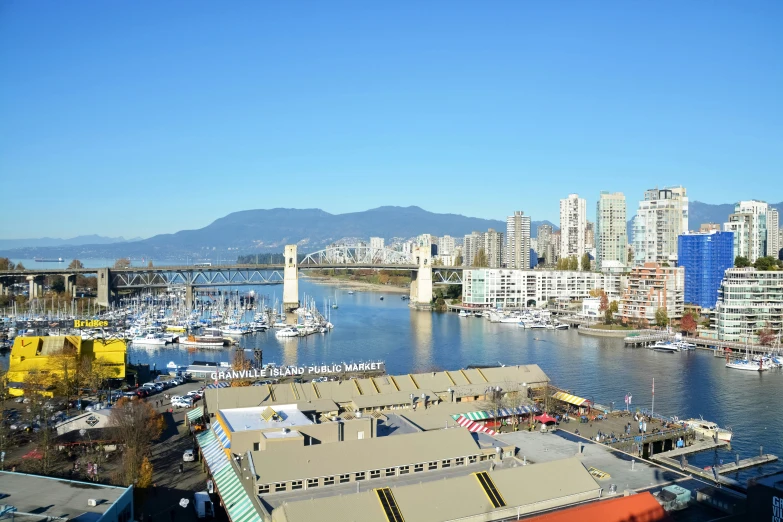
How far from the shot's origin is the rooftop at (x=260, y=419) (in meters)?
8.63

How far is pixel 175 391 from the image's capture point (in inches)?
561

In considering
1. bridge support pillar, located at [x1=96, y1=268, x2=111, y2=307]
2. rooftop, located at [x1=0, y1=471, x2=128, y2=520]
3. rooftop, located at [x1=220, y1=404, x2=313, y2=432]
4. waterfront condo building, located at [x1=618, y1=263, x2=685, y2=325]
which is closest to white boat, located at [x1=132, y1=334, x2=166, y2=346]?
bridge support pillar, located at [x1=96, y1=268, x2=111, y2=307]

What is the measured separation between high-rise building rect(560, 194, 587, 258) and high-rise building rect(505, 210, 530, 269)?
6472 mm

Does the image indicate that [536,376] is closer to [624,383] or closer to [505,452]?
[624,383]

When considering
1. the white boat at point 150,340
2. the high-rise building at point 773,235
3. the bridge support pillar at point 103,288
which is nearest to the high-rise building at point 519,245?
the high-rise building at point 773,235

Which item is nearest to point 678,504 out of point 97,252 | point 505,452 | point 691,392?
point 505,452

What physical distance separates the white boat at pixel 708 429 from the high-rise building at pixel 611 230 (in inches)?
1638

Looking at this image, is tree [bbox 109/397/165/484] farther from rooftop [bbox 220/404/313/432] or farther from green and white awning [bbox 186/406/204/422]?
rooftop [bbox 220/404/313/432]

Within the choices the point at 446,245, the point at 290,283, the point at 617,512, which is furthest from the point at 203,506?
the point at 446,245

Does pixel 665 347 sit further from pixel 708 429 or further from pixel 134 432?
pixel 134 432

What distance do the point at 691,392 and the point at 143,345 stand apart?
16.7 metres

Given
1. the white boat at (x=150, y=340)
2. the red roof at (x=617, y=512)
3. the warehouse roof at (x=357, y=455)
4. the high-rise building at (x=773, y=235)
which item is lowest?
the white boat at (x=150, y=340)

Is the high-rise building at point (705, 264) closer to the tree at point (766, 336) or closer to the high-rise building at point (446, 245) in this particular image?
the tree at point (766, 336)

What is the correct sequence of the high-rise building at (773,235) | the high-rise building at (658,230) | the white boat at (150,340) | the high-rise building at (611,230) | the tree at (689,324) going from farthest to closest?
the high-rise building at (611,230) < the high-rise building at (773,235) < the high-rise building at (658,230) < the tree at (689,324) < the white boat at (150,340)
